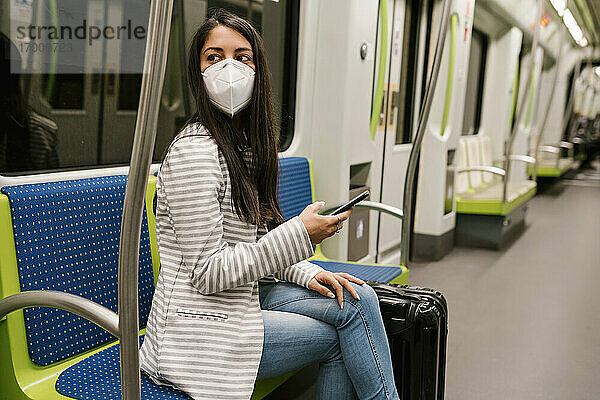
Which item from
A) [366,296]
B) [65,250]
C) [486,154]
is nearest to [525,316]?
[366,296]

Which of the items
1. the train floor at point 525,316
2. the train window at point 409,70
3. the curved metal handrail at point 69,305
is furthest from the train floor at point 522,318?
the curved metal handrail at point 69,305

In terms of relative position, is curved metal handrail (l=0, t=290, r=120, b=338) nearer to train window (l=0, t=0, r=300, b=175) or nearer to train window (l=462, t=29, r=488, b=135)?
train window (l=0, t=0, r=300, b=175)

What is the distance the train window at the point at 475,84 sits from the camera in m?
7.23

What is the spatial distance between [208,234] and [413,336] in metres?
0.85

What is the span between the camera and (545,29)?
985 centimetres

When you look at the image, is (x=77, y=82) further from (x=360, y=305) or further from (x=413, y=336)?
(x=413, y=336)

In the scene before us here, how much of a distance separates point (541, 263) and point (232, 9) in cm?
374

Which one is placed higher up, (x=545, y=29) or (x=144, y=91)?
(x=545, y=29)

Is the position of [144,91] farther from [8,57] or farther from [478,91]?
[478,91]

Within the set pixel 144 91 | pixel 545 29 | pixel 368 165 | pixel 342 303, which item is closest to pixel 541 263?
pixel 368 165

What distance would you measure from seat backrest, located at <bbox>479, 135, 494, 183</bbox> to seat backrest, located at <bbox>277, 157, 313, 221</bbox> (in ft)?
14.5

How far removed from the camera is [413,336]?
80.8 inches

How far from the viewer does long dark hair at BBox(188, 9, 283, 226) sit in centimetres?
169

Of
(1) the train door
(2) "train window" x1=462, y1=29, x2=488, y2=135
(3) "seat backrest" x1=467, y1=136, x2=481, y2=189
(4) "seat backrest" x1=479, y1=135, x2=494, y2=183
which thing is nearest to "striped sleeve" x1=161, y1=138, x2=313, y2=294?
(1) the train door
